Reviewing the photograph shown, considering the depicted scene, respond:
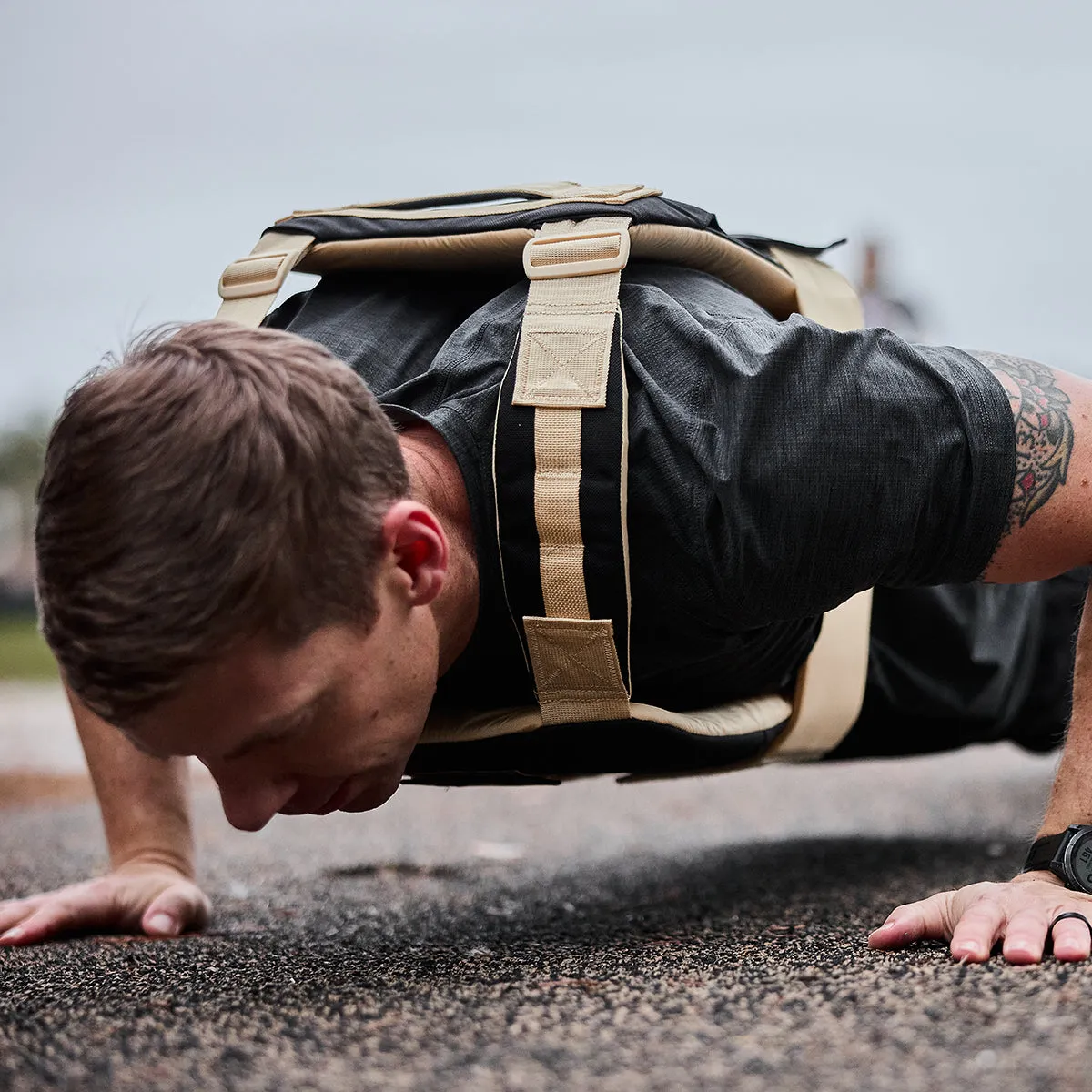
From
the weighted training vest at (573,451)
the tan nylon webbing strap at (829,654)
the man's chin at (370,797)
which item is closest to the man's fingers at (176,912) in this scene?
the weighted training vest at (573,451)

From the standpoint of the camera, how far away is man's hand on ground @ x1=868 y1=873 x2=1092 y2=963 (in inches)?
43.6

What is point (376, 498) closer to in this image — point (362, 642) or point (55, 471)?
point (362, 642)

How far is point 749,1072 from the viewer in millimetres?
825

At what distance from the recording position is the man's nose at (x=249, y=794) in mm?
1228

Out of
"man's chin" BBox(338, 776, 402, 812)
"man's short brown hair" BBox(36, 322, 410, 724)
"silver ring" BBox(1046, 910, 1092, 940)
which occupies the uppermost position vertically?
"man's short brown hair" BBox(36, 322, 410, 724)

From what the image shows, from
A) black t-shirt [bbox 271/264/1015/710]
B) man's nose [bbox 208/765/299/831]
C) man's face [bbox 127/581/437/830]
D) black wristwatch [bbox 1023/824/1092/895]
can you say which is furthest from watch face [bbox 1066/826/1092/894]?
man's nose [bbox 208/765/299/831]

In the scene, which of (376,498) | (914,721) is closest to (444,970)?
(376,498)

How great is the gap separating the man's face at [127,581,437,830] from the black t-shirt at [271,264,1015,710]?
16cm

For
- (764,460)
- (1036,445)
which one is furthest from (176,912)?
(1036,445)

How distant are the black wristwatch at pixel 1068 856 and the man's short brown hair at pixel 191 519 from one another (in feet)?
2.45

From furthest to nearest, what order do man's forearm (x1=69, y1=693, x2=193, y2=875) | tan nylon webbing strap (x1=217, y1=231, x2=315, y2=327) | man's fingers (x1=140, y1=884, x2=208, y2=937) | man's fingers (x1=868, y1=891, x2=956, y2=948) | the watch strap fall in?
man's forearm (x1=69, y1=693, x2=193, y2=875)
man's fingers (x1=140, y1=884, x2=208, y2=937)
tan nylon webbing strap (x1=217, y1=231, x2=315, y2=327)
the watch strap
man's fingers (x1=868, y1=891, x2=956, y2=948)

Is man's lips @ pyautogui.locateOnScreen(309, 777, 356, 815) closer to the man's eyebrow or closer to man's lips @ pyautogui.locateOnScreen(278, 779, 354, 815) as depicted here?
man's lips @ pyautogui.locateOnScreen(278, 779, 354, 815)

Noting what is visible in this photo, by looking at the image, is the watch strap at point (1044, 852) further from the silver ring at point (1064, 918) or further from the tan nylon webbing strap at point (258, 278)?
the tan nylon webbing strap at point (258, 278)

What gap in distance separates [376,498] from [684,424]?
1.02 feet
